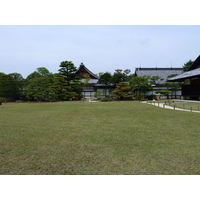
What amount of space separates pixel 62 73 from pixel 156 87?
18.4 meters

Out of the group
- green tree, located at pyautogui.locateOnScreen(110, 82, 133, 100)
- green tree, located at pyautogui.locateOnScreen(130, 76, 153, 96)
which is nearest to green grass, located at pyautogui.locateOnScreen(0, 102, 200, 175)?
green tree, located at pyautogui.locateOnScreen(110, 82, 133, 100)

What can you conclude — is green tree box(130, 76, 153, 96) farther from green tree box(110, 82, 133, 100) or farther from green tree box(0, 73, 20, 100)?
green tree box(0, 73, 20, 100)

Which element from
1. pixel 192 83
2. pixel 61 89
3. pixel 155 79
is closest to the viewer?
pixel 192 83

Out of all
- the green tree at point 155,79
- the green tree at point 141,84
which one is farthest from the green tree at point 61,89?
the green tree at point 155,79

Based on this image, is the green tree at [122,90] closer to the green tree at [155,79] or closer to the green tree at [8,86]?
the green tree at [155,79]

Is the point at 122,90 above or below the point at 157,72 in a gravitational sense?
below

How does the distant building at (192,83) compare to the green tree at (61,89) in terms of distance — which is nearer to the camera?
the distant building at (192,83)

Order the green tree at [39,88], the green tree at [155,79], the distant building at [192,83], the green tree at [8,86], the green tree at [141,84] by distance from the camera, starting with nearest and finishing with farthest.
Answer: the distant building at [192,83] → the green tree at [39,88] → the green tree at [141,84] → the green tree at [8,86] → the green tree at [155,79]

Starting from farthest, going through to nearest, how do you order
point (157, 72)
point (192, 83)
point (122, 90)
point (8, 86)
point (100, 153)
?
point (157, 72) → point (8, 86) → point (122, 90) → point (192, 83) → point (100, 153)

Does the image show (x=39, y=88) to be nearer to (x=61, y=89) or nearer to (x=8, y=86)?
(x=61, y=89)

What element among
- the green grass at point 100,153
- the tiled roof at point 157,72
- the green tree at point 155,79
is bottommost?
the green grass at point 100,153

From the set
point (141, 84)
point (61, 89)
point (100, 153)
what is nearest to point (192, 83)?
point (141, 84)

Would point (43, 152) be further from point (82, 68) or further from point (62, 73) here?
point (82, 68)

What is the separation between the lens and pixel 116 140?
4984mm
